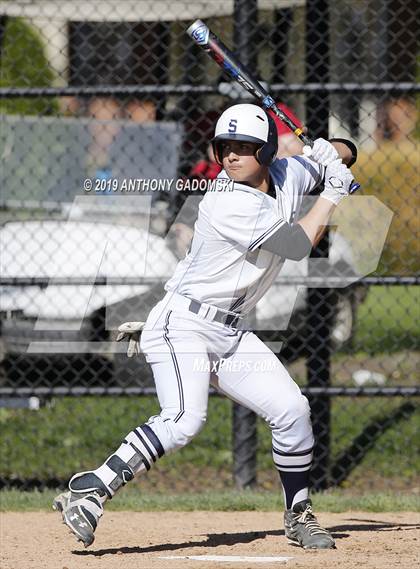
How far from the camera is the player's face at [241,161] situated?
172 inches

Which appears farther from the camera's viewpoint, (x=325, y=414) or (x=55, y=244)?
(x=55, y=244)

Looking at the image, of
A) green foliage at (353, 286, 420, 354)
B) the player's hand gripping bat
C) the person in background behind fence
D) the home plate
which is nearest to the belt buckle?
the player's hand gripping bat

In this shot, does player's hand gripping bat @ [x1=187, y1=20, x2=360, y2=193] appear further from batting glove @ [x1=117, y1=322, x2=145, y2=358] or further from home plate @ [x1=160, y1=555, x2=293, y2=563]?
home plate @ [x1=160, y1=555, x2=293, y2=563]

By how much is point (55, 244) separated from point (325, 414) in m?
2.12

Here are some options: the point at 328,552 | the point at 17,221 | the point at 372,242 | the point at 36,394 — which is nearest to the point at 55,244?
the point at 17,221

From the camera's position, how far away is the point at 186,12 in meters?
7.21

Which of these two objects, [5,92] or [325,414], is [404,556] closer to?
[325,414]

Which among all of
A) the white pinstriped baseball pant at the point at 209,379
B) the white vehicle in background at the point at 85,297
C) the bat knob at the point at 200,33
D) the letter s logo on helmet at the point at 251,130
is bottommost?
the white pinstriped baseball pant at the point at 209,379

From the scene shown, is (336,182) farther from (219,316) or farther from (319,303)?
(319,303)

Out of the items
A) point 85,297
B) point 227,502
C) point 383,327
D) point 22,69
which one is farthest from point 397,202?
point 227,502

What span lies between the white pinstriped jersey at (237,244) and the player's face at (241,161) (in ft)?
0.17

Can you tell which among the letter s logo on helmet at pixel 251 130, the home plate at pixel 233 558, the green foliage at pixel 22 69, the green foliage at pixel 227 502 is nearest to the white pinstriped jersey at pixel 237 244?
the letter s logo on helmet at pixel 251 130

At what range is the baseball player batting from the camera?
168 inches

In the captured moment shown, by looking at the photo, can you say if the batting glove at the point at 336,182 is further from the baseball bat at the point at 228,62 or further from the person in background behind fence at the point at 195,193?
the person in background behind fence at the point at 195,193
